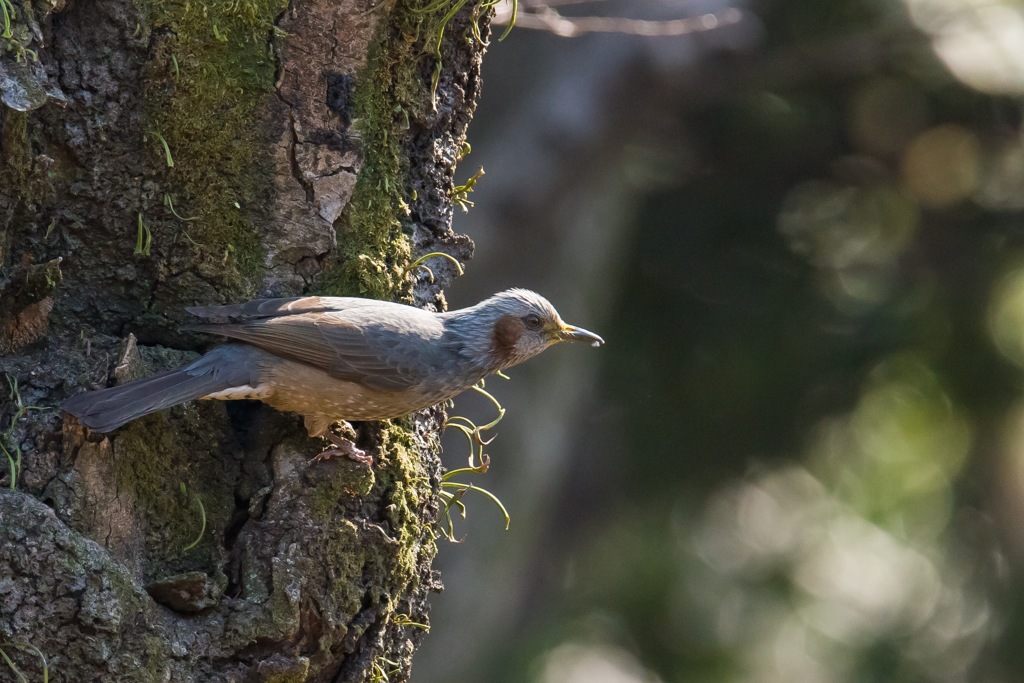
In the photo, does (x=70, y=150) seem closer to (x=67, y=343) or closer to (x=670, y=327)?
(x=67, y=343)

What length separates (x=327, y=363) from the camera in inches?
143

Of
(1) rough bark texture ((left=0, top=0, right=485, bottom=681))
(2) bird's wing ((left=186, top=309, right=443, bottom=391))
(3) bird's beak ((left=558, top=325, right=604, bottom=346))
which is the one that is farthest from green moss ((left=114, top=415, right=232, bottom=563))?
(3) bird's beak ((left=558, top=325, right=604, bottom=346))

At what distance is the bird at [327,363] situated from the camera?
11.0 ft

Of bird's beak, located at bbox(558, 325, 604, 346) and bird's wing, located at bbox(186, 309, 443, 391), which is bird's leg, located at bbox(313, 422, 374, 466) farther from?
bird's beak, located at bbox(558, 325, 604, 346)

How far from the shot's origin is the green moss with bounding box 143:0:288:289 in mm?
3355

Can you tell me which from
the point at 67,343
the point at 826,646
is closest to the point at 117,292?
the point at 67,343

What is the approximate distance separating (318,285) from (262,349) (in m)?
0.26

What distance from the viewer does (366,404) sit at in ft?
11.6

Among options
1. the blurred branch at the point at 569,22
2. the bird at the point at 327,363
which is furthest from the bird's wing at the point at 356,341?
the blurred branch at the point at 569,22

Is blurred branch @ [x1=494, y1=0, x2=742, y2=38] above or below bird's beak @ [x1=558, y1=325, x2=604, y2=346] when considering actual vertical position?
above

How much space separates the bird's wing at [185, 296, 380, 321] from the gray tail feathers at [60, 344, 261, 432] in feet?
0.37

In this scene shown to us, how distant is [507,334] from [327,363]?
744 mm

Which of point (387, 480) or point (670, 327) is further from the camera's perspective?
point (670, 327)

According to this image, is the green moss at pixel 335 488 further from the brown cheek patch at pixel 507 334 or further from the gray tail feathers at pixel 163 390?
the brown cheek patch at pixel 507 334
